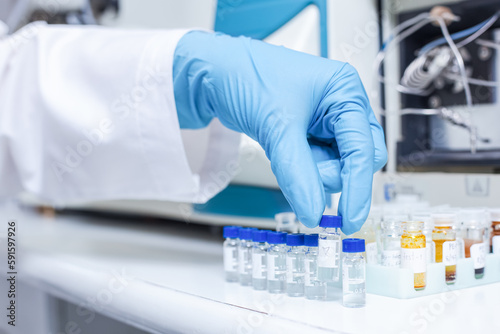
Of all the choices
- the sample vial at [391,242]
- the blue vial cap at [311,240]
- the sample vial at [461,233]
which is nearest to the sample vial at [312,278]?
the blue vial cap at [311,240]

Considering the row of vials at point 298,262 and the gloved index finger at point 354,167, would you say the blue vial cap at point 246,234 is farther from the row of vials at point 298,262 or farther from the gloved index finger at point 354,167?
the gloved index finger at point 354,167

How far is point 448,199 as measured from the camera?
3.83 feet

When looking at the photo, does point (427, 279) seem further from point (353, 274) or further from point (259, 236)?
point (259, 236)

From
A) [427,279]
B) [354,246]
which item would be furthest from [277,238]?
[427,279]

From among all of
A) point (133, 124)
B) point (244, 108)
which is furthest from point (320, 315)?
point (133, 124)

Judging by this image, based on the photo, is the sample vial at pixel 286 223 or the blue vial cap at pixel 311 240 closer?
the blue vial cap at pixel 311 240

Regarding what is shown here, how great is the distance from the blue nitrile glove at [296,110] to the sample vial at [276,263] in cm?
10

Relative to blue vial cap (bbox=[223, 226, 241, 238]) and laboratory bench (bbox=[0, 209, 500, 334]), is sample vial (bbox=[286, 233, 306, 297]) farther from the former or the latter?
blue vial cap (bbox=[223, 226, 241, 238])

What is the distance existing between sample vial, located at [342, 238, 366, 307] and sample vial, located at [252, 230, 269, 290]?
0.50ft

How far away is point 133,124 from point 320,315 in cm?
51

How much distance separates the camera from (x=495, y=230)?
964 mm

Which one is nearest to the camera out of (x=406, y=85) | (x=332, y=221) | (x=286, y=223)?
(x=332, y=221)

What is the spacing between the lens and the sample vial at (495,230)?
3.13 ft

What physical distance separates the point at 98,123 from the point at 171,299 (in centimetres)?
39
